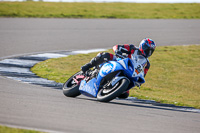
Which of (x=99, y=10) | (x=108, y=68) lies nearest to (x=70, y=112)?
(x=108, y=68)

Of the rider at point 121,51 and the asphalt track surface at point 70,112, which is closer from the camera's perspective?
the asphalt track surface at point 70,112

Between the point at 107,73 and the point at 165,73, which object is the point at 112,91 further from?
the point at 165,73

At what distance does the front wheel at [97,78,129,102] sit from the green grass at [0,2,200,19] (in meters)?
14.3

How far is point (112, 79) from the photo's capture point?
7.65m

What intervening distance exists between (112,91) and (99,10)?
18.2m

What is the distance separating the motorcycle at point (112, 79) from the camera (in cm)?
752

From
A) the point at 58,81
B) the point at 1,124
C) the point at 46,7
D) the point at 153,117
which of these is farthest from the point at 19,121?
the point at 46,7

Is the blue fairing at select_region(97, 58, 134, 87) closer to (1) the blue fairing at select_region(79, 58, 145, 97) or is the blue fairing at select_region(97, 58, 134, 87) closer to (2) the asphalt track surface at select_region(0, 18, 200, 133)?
(1) the blue fairing at select_region(79, 58, 145, 97)

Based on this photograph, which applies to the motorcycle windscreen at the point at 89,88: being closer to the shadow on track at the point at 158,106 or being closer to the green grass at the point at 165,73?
the shadow on track at the point at 158,106

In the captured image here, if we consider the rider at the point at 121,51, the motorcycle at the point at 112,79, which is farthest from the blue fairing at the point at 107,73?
the rider at the point at 121,51

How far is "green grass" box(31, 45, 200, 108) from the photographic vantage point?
9.80m

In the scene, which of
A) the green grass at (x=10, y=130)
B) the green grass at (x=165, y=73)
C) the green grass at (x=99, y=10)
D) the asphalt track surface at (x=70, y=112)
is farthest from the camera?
the green grass at (x=99, y=10)

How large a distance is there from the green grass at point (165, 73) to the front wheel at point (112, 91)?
5.50 feet

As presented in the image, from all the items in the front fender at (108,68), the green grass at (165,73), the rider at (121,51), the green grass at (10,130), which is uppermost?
the rider at (121,51)
